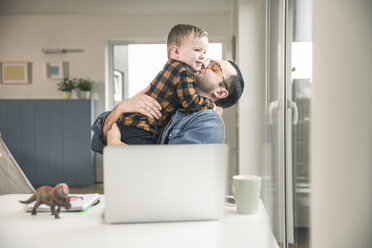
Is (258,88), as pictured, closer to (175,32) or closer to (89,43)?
(175,32)

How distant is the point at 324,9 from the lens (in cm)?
79

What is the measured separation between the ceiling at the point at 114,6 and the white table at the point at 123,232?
604 mm

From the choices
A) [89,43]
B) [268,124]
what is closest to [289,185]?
[268,124]

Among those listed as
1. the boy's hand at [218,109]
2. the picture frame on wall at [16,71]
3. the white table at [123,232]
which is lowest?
the white table at [123,232]

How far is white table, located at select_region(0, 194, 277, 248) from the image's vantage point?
68 cm

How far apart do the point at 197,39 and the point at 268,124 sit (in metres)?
0.38

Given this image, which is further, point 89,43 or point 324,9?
point 89,43

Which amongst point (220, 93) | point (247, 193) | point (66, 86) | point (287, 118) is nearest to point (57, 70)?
point (66, 86)

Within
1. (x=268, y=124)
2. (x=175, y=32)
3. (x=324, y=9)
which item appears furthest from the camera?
(x=268, y=124)

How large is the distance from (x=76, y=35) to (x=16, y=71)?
22 cm

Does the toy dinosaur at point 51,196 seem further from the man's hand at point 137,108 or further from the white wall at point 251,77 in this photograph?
the white wall at point 251,77

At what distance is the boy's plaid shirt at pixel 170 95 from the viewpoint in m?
0.92

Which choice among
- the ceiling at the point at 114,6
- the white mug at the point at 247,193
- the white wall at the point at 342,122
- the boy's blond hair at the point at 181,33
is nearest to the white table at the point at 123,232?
the white mug at the point at 247,193

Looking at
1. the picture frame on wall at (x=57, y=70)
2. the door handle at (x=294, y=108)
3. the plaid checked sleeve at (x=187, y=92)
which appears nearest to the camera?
the plaid checked sleeve at (x=187, y=92)
